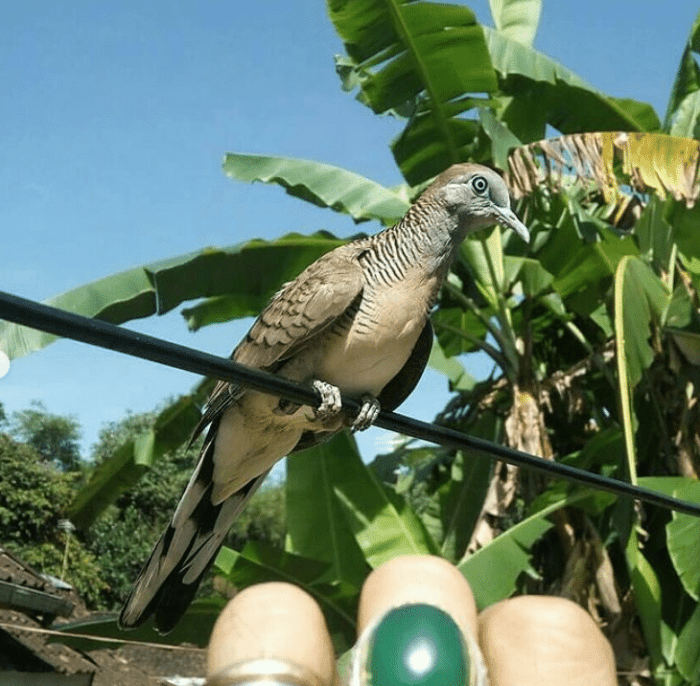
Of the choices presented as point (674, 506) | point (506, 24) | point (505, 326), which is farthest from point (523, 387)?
point (674, 506)

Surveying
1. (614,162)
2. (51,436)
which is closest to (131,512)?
(51,436)

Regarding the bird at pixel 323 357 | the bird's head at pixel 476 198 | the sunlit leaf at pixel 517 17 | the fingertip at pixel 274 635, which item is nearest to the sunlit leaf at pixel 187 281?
the sunlit leaf at pixel 517 17

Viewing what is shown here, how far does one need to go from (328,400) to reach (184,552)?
52 cm

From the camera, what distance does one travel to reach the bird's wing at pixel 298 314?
2.16m

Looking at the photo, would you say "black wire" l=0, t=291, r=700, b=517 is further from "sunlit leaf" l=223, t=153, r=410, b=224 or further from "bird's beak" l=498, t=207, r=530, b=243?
"sunlit leaf" l=223, t=153, r=410, b=224

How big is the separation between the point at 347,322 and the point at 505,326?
3.51m

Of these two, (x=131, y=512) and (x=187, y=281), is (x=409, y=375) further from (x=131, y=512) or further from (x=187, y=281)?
(x=131, y=512)

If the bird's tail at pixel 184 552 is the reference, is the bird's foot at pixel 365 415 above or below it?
above

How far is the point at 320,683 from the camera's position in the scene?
0.50 meters

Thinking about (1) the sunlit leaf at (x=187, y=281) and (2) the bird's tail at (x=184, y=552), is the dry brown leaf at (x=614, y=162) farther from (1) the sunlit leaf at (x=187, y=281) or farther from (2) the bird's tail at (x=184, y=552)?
(2) the bird's tail at (x=184, y=552)

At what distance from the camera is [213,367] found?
1183mm

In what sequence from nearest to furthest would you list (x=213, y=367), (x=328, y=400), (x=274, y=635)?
(x=274, y=635) → (x=213, y=367) → (x=328, y=400)

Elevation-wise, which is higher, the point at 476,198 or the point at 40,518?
the point at 476,198

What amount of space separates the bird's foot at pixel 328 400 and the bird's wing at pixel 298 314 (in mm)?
110
